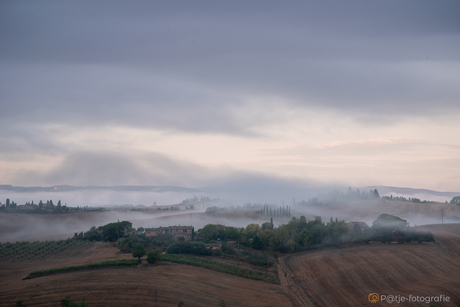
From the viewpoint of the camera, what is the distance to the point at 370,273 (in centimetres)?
5028

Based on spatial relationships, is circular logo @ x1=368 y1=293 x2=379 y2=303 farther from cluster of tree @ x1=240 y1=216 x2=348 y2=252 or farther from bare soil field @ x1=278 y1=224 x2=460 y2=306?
cluster of tree @ x1=240 y1=216 x2=348 y2=252

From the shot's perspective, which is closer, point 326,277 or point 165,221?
point 326,277

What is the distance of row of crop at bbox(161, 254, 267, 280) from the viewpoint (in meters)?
51.1

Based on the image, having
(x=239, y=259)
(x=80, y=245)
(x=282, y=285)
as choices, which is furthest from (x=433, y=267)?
(x=80, y=245)

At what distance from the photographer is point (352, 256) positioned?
5950 cm

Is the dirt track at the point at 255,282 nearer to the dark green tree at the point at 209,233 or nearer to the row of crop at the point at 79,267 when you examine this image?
the row of crop at the point at 79,267

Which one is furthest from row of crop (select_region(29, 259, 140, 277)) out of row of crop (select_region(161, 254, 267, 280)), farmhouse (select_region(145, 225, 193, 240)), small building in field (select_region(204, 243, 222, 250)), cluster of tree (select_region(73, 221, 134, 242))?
farmhouse (select_region(145, 225, 193, 240))

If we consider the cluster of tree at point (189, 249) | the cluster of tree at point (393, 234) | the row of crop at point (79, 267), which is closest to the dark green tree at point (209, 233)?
the cluster of tree at point (189, 249)

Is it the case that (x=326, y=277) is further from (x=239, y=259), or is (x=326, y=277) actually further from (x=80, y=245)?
(x=80, y=245)

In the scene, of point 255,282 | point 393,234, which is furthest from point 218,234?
point 393,234

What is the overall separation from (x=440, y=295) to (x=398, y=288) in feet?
17.9

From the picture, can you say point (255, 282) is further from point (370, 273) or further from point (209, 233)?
point (209, 233)

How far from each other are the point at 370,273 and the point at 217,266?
2432 centimetres

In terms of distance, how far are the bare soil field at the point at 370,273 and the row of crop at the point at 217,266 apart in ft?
14.9
